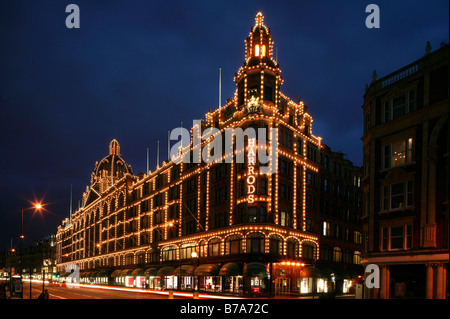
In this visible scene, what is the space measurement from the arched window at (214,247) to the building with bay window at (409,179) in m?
31.7

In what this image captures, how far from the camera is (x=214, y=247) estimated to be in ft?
211

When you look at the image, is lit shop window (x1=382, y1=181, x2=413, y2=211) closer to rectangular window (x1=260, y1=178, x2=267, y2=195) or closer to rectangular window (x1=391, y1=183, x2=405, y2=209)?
rectangular window (x1=391, y1=183, x2=405, y2=209)

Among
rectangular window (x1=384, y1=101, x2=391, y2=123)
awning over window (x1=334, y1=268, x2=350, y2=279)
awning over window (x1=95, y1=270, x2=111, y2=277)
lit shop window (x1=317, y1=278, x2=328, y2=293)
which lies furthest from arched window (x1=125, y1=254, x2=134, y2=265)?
rectangular window (x1=384, y1=101, x2=391, y2=123)

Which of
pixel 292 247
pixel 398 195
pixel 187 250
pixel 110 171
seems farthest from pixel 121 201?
pixel 398 195

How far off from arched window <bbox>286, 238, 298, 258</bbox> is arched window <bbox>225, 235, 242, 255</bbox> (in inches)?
280

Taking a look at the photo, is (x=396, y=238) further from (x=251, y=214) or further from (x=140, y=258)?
(x=140, y=258)

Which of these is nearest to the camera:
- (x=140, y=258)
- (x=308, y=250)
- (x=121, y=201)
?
(x=308, y=250)

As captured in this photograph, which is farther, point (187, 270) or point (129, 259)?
point (129, 259)

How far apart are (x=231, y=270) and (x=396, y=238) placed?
96.9 feet

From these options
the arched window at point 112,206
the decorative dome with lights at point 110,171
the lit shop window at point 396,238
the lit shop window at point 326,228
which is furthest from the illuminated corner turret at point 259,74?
the decorative dome with lights at point 110,171

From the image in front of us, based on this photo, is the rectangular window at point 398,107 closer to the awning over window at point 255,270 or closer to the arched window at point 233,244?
the awning over window at point 255,270

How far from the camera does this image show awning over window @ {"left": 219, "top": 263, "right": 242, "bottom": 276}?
5668cm

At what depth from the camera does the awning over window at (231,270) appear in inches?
2231
